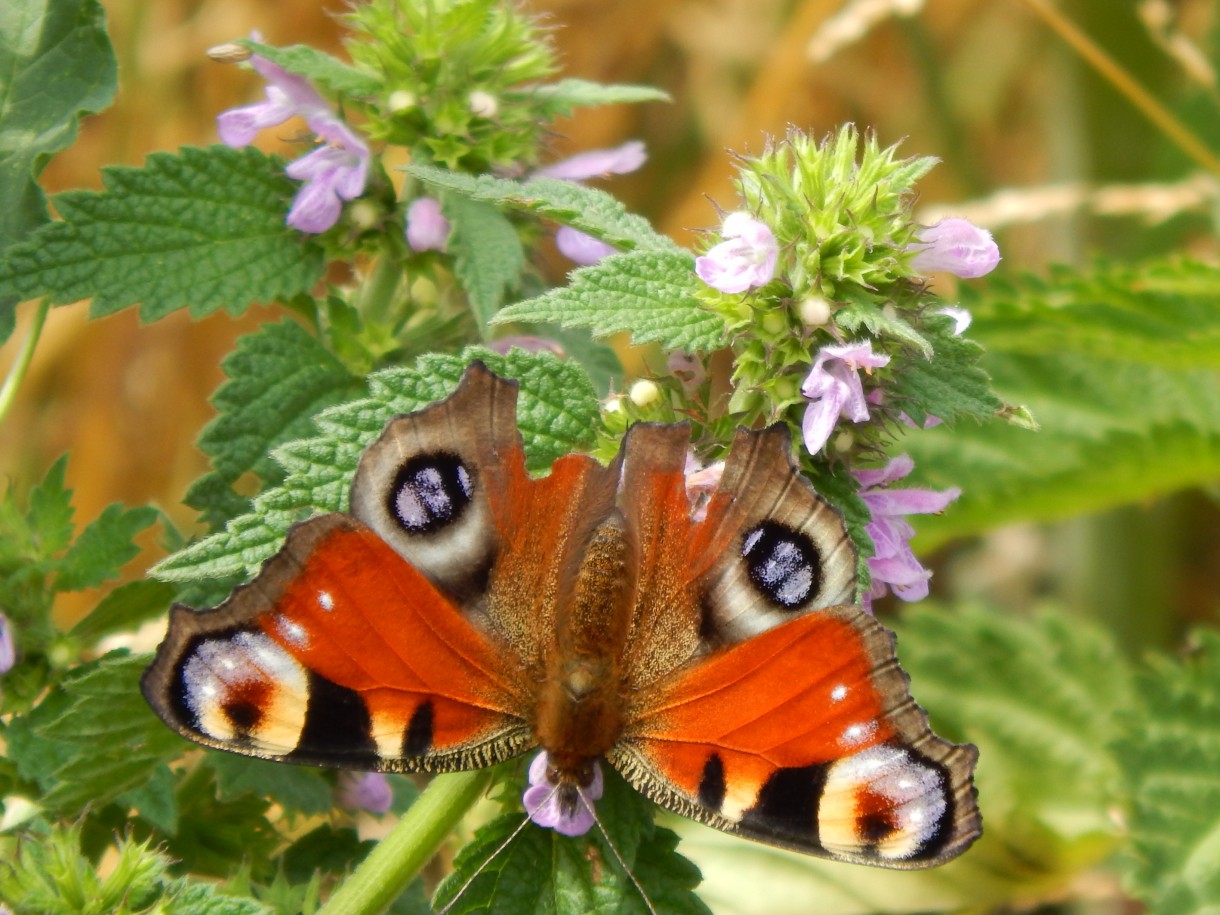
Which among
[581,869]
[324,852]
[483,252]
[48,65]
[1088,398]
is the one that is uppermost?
[48,65]

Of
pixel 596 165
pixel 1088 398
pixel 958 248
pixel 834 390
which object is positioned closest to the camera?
pixel 834 390

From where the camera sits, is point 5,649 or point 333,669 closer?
point 333,669

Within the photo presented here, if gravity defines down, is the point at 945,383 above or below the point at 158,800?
above

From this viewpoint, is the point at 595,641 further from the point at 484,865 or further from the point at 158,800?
the point at 158,800

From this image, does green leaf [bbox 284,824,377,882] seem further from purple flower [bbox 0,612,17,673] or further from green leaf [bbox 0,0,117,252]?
green leaf [bbox 0,0,117,252]

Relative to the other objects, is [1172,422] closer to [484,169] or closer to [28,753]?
[484,169]

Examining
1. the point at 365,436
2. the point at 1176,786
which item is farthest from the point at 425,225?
the point at 1176,786

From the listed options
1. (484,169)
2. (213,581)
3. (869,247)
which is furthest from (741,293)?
(213,581)

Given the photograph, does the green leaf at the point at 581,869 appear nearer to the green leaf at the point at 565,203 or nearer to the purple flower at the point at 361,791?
the purple flower at the point at 361,791

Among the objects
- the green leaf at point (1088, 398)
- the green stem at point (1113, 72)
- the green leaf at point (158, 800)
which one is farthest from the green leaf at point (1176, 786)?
the green leaf at point (158, 800)
